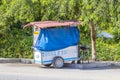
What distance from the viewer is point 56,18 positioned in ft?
62.7

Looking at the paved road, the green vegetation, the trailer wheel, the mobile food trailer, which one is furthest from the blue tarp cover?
the paved road

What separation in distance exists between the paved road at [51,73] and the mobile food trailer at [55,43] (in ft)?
1.36

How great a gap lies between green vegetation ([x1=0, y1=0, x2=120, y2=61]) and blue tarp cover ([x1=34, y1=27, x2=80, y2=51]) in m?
0.74

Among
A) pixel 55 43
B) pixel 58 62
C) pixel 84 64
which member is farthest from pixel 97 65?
pixel 55 43

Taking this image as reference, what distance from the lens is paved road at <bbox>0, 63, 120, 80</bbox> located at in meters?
14.7

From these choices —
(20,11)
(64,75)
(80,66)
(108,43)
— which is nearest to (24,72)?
(64,75)

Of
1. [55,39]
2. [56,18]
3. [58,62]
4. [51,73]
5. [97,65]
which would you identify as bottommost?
[51,73]

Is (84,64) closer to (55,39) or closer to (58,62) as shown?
(58,62)

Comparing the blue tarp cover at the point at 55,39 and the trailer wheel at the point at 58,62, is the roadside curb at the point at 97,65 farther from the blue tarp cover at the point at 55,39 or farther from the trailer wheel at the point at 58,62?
the blue tarp cover at the point at 55,39

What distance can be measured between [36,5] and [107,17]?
3.60m

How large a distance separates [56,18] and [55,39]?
1.52 metres

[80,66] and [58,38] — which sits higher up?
[58,38]

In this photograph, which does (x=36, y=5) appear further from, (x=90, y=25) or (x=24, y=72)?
(x=24, y=72)

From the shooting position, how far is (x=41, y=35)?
58.4ft
